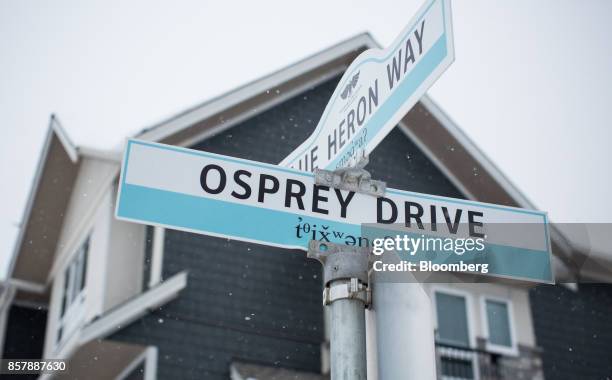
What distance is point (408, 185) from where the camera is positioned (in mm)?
15445

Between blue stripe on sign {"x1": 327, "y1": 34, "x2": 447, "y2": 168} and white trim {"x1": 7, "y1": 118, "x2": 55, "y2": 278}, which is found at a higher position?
white trim {"x1": 7, "y1": 118, "x2": 55, "y2": 278}

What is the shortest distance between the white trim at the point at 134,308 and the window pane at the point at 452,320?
5295 millimetres

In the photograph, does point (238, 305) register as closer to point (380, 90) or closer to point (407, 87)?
point (380, 90)

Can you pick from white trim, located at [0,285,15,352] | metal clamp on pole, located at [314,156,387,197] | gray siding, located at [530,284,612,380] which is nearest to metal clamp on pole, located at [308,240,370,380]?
metal clamp on pole, located at [314,156,387,197]

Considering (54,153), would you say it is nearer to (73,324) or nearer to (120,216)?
(73,324)

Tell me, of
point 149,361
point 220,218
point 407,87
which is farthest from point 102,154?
point 407,87

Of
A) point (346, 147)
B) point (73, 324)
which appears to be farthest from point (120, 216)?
point (73, 324)

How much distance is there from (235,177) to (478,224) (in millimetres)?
1132

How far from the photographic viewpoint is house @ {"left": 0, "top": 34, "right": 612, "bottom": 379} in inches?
475

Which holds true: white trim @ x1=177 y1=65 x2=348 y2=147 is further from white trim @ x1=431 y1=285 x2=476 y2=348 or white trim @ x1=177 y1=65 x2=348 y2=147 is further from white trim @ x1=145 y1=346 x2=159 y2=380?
white trim @ x1=431 y1=285 x2=476 y2=348

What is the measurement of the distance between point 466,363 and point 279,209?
11971mm

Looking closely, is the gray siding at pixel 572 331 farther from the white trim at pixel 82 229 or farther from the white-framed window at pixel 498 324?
the white trim at pixel 82 229

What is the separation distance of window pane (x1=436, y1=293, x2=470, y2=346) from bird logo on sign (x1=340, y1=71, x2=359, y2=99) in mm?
11399

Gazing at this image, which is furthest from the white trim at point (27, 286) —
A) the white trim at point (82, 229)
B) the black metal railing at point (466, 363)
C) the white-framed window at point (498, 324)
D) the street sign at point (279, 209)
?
the street sign at point (279, 209)
